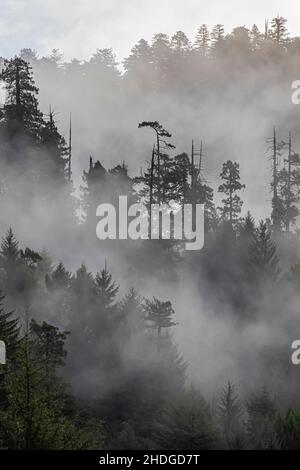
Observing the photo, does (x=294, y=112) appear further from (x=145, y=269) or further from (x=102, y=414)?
(x=102, y=414)

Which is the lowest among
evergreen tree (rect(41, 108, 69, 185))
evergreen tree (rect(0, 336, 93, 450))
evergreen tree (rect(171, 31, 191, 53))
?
evergreen tree (rect(0, 336, 93, 450))

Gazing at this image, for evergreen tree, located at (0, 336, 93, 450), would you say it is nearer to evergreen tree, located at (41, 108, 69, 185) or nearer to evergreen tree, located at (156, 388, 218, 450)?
evergreen tree, located at (156, 388, 218, 450)

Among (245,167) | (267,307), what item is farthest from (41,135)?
(245,167)

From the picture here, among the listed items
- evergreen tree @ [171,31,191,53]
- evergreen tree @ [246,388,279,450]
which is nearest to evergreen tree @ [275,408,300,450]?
evergreen tree @ [246,388,279,450]

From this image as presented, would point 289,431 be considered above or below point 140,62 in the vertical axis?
below

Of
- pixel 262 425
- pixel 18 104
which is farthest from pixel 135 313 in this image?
pixel 18 104

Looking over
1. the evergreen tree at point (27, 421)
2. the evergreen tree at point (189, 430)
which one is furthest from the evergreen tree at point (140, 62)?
the evergreen tree at point (27, 421)

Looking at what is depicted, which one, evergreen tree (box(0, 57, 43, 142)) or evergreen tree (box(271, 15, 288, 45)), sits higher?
evergreen tree (box(271, 15, 288, 45))

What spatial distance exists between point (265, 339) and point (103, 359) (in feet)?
51.8

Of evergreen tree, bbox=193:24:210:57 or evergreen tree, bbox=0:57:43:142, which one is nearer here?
evergreen tree, bbox=0:57:43:142

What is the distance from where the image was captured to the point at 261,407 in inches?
1289

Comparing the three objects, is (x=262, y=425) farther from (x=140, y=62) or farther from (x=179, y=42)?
(x=179, y=42)

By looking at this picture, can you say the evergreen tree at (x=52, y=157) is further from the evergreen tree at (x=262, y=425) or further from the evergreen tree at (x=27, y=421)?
the evergreen tree at (x=27, y=421)

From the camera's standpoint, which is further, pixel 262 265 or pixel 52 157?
pixel 52 157
